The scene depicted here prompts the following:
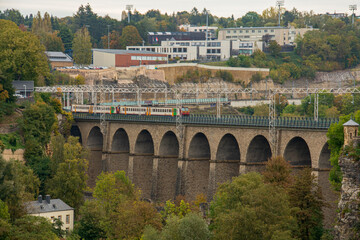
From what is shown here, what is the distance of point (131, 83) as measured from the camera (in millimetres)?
170000

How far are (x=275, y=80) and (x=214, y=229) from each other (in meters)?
126

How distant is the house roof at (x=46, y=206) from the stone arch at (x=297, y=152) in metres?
25.3

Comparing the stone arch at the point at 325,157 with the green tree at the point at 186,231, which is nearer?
the green tree at the point at 186,231

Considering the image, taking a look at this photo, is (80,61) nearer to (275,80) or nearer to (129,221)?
(275,80)

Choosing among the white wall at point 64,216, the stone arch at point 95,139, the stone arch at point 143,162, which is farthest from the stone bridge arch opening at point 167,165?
the white wall at point 64,216

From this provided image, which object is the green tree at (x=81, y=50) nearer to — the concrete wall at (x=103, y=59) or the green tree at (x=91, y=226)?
the concrete wall at (x=103, y=59)

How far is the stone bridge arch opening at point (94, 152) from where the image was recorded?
11506cm

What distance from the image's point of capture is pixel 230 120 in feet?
307

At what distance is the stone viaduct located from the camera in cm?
8591

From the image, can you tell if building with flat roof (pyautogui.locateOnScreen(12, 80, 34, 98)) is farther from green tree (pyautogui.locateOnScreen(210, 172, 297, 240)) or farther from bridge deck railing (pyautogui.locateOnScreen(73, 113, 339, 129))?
green tree (pyautogui.locateOnScreen(210, 172, 297, 240))

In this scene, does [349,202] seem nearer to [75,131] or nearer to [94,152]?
[94,152]

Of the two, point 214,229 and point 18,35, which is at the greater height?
point 18,35

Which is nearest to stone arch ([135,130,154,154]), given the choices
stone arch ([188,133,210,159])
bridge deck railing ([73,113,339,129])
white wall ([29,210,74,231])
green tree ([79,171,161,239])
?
bridge deck railing ([73,113,339,129])

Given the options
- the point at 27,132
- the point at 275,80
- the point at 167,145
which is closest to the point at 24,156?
the point at 27,132
